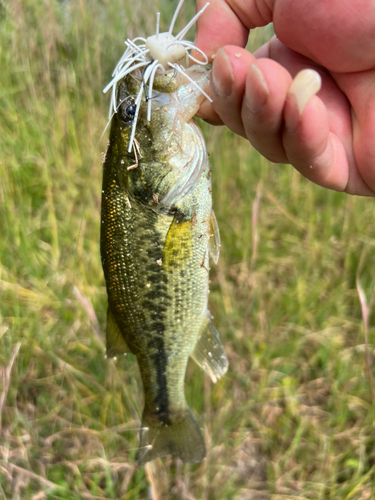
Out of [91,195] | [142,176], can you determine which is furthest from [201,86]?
[91,195]

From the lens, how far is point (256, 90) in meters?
0.85

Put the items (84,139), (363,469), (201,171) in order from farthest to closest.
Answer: (84,139), (363,469), (201,171)

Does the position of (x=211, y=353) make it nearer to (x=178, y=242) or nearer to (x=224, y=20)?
(x=178, y=242)

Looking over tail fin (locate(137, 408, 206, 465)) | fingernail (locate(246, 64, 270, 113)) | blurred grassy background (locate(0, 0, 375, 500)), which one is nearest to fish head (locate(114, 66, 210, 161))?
fingernail (locate(246, 64, 270, 113))

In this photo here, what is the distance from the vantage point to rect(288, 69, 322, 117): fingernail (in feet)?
2.43

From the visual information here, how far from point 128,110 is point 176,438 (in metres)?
1.38

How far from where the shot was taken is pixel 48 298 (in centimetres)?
221

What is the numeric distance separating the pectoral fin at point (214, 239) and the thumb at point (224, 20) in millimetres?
615

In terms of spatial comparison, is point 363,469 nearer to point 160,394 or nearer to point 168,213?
point 160,394

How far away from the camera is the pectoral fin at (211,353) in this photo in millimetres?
1449

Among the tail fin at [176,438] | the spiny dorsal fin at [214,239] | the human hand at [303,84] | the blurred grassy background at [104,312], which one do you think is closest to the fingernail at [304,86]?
the human hand at [303,84]

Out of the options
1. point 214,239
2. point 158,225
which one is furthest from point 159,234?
point 214,239

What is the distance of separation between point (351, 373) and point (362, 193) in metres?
1.28

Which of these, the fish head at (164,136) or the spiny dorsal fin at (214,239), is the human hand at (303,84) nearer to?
the fish head at (164,136)
